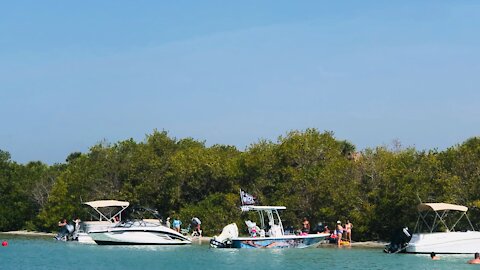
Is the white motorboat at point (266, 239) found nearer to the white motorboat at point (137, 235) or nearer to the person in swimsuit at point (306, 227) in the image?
the person in swimsuit at point (306, 227)


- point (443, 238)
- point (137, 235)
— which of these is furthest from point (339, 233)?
point (137, 235)

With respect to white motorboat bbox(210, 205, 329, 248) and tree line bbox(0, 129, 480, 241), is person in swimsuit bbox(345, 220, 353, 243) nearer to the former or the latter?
tree line bbox(0, 129, 480, 241)

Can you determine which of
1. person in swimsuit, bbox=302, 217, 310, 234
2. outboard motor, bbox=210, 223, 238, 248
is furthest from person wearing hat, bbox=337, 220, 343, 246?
outboard motor, bbox=210, 223, 238, 248

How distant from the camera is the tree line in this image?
54.5m

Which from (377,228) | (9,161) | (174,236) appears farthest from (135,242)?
(9,161)

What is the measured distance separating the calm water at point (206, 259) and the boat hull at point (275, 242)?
0.80 m

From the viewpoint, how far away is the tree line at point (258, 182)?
5453cm

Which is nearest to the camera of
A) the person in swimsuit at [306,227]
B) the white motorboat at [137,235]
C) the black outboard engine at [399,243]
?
the black outboard engine at [399,243]

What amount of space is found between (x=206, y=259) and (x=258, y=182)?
20130 millimetres

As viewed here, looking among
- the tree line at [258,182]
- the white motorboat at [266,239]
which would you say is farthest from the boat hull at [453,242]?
the white motorboat at [266,239]

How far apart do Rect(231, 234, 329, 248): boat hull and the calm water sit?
798mm

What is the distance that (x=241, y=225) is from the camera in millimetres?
64188

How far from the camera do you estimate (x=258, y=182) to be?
215 feet

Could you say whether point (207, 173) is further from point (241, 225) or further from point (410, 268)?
point (410, 268)
